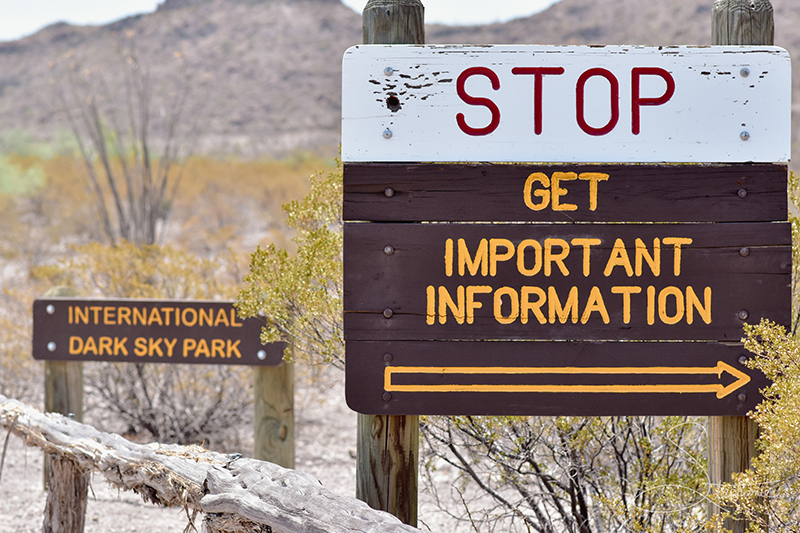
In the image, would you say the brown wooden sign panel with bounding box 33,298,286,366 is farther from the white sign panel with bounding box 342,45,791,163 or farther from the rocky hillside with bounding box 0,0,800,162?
the rocky hillside with bounding box 0,0,800,162

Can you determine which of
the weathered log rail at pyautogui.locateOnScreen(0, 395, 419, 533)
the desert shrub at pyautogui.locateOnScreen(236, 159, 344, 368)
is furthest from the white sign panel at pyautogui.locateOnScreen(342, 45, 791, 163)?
the weathered log rail at pyautogui.locateOnScreen(0, 395, 419, 533)

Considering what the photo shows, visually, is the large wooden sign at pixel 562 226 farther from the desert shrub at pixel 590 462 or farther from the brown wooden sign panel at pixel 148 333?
the brown wooden sign panel at pixel 148 333

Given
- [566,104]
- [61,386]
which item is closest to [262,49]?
[61,386]

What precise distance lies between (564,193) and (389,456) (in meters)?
0.98

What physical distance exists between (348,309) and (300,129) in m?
38.0

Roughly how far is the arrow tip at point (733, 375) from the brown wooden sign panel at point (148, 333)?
230 centimetres

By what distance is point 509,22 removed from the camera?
46.0m

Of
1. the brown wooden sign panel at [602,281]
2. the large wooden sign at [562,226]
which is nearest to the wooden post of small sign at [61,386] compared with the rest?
the large wooden sign at [562,226]

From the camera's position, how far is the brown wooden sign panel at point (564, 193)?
2170 mm

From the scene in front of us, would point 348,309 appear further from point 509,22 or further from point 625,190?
point 509,22

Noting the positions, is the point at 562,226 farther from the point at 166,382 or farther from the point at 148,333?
the point at 166,382

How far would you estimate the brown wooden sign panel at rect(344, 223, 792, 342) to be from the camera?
216cm

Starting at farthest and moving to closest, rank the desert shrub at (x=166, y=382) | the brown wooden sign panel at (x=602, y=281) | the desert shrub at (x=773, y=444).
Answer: the desert shrub at (x=166, y=382) < the brown wooden sign panel at (x=602, y=281) < the desert shrub at (x=773, y=444)

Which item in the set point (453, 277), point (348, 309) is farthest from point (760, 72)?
point (348, 309)
